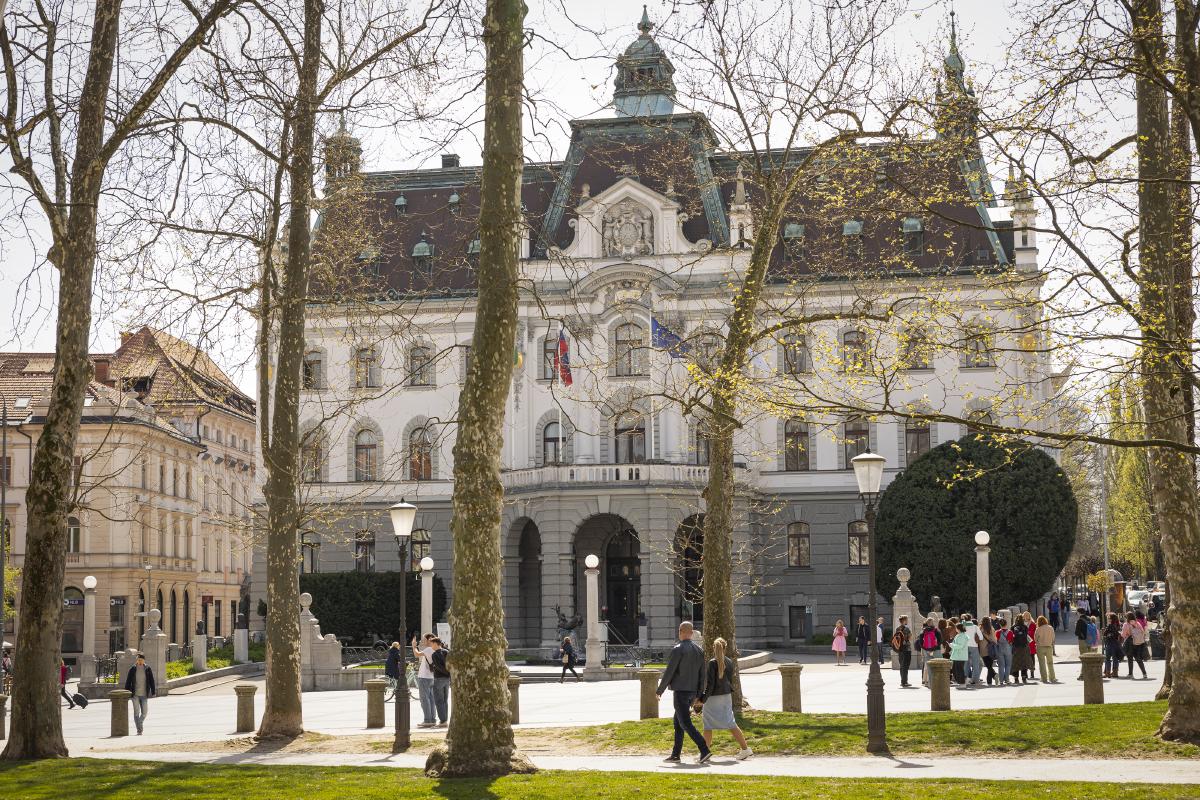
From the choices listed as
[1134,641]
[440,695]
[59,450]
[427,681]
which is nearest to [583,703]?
[440,695]

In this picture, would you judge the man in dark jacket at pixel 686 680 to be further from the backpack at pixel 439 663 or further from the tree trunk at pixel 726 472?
the backpack at pixel 439 663

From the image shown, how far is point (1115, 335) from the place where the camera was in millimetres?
15547

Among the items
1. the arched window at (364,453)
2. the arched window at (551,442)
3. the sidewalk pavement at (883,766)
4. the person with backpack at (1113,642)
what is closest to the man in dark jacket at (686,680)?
the sidewalk pavement at (883,766)

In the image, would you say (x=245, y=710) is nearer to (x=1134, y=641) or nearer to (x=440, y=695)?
(x=440, y=695)

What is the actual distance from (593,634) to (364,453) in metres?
20.9

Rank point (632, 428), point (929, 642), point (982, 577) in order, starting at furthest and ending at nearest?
point (632, 428), point (982, 577), point (929, 642)

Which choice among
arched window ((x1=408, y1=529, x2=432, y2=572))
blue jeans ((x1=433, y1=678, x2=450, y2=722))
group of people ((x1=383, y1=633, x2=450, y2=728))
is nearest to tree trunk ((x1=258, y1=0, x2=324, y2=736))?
→ group of people ((x1=383, y1=633, x2=450, y2=728))

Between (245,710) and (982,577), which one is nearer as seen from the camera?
(245,710)

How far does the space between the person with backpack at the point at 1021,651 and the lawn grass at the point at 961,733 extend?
11.4 metres

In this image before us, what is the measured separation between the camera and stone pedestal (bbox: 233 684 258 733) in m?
26.7

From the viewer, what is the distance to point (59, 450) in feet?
63.8

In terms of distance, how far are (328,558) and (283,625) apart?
122 ft

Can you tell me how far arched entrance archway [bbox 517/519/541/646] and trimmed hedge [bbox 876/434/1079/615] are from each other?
16.3 metres

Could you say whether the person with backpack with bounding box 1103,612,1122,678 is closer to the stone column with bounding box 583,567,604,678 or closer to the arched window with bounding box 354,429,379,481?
the stone column with bounding box 583,567,604,678
